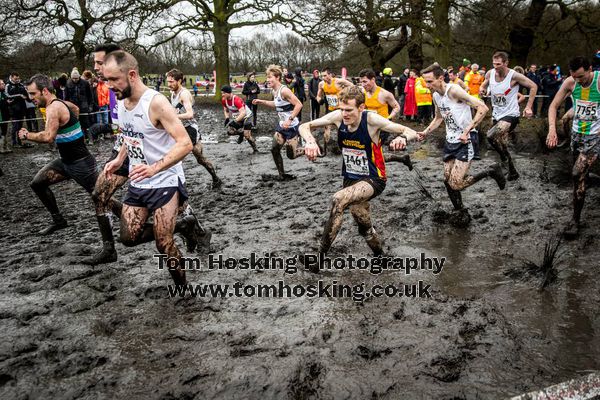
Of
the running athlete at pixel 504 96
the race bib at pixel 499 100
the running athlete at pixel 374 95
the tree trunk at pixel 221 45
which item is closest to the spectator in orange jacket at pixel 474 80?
the running athlete at pixel 504 96

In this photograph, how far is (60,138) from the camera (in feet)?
18.1

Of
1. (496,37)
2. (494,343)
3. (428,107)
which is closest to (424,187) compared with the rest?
(494,343)

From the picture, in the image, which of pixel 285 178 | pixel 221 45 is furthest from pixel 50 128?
pixel 221 45

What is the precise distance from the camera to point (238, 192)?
819 cm

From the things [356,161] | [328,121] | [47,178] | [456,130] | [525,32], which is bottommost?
[47,178]

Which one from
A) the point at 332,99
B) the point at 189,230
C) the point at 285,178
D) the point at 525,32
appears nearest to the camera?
the point at 189,230

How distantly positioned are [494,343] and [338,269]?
184 cm

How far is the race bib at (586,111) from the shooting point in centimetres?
537

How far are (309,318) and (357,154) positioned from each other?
5.58 feet

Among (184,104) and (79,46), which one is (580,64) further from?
(79,46)

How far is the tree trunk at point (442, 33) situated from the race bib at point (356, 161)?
1516 cm

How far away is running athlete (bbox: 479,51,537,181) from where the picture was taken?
741 centimetres

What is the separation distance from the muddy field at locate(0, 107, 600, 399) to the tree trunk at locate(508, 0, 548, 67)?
1636 cm

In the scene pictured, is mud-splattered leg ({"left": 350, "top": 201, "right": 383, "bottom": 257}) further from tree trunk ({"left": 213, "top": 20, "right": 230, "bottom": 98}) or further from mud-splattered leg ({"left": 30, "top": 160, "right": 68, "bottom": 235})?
tree trunk ({"left": 213, "top": 20, "right": 230, "bottom": 98})
